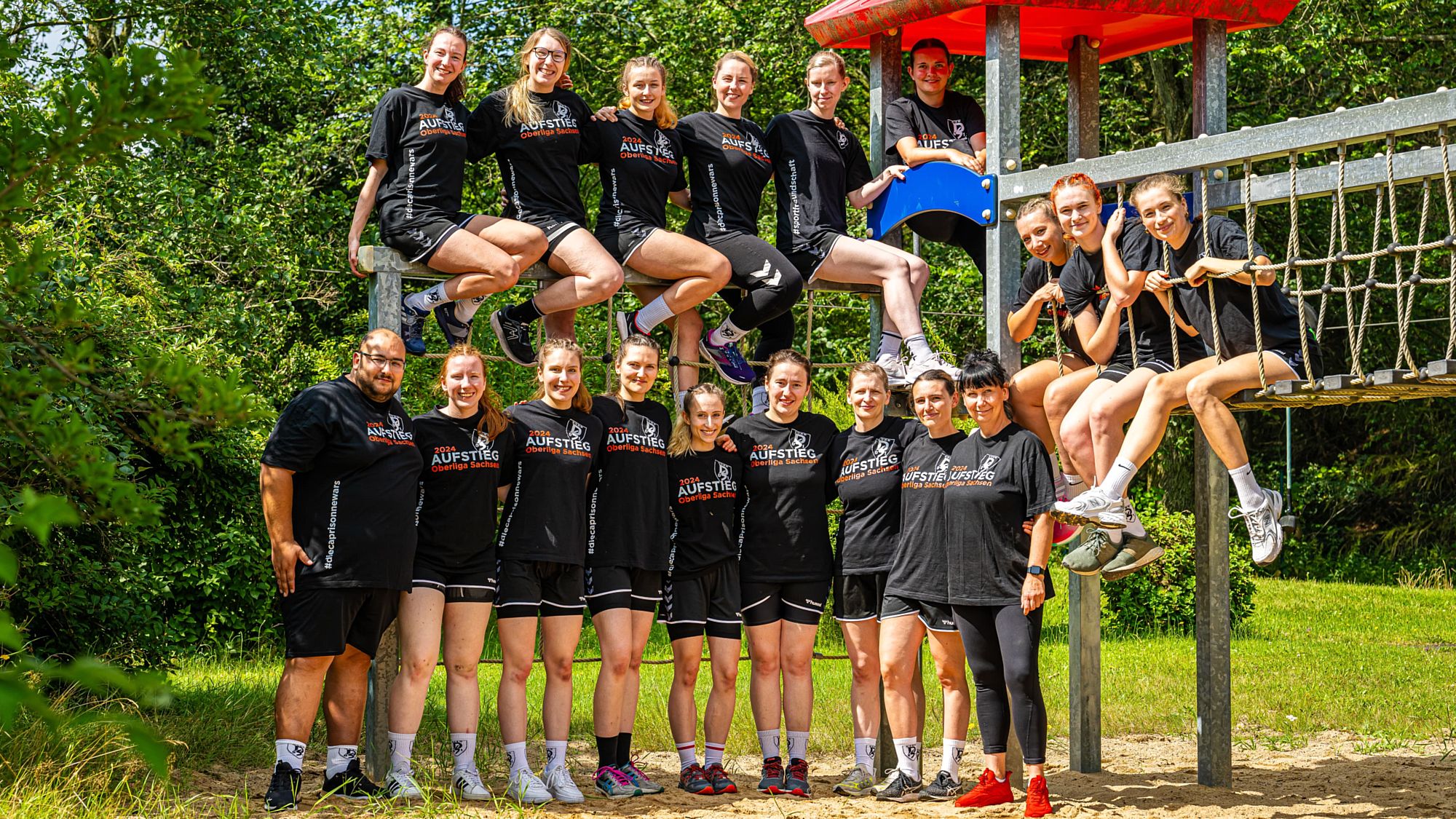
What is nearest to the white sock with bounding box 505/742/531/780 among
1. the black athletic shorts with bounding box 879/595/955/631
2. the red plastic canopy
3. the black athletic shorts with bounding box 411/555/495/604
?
A: the black athletic shorts with bounding box 411/555/495/604

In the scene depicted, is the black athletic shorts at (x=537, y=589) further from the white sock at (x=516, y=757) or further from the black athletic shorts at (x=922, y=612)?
the black athletic shorts at (x=922, y=612)

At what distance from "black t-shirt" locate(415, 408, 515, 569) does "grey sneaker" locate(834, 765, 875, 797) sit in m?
2.01

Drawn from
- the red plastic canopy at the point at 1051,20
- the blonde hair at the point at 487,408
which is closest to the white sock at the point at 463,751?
the blonde hair at the point at 487,408

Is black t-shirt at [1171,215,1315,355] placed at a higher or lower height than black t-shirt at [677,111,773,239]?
lower

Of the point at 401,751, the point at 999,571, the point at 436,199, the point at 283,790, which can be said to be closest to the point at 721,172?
the point at 436,199

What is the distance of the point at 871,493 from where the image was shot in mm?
6637

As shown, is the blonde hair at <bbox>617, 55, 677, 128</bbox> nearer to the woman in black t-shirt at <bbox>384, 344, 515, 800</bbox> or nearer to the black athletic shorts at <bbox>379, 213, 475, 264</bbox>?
the black athletic shorts at <bbox>379, 213, 475, 264</bbox>

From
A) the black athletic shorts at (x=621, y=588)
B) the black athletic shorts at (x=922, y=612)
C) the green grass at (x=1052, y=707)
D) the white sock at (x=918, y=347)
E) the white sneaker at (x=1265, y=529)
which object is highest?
the white sock at (x=918, y=347)

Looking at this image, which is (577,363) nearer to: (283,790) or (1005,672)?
(283,790)

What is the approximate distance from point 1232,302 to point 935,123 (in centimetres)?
220

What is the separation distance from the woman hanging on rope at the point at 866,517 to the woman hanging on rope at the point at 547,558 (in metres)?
1.18

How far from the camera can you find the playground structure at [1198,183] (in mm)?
5199

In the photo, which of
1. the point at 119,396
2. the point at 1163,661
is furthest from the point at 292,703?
the point at 1163,661

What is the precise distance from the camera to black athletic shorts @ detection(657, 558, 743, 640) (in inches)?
261
